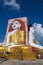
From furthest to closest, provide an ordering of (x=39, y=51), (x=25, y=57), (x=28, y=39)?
(x=28, y=39) → (x=39, y=51) → (x=25, y=57)

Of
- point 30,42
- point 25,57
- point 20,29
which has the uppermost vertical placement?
point 20,29

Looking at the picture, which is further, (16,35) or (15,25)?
(15,25)

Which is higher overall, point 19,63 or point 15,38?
point 15,38

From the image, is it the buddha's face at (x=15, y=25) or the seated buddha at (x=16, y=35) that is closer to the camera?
the seated buddha at (x=16, y=35)

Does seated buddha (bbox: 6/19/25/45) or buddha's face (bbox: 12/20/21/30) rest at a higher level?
buddha's face (bbox: 12/20/21/30)

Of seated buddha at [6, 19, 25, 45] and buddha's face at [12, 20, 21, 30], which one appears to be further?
buddha's face at [12, 20, 21, 30]

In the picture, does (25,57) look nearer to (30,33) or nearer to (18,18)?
(30,33)

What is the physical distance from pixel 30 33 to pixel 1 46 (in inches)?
131

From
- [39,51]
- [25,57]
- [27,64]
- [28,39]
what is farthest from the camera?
[28,39]

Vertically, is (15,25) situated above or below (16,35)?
above

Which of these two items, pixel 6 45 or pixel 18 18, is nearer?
pixel 6 45

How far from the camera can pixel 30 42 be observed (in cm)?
1972

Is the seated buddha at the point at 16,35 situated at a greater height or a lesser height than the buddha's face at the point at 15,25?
lesser

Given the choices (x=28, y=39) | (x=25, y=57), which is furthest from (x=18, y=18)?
(x=25, y=57)
